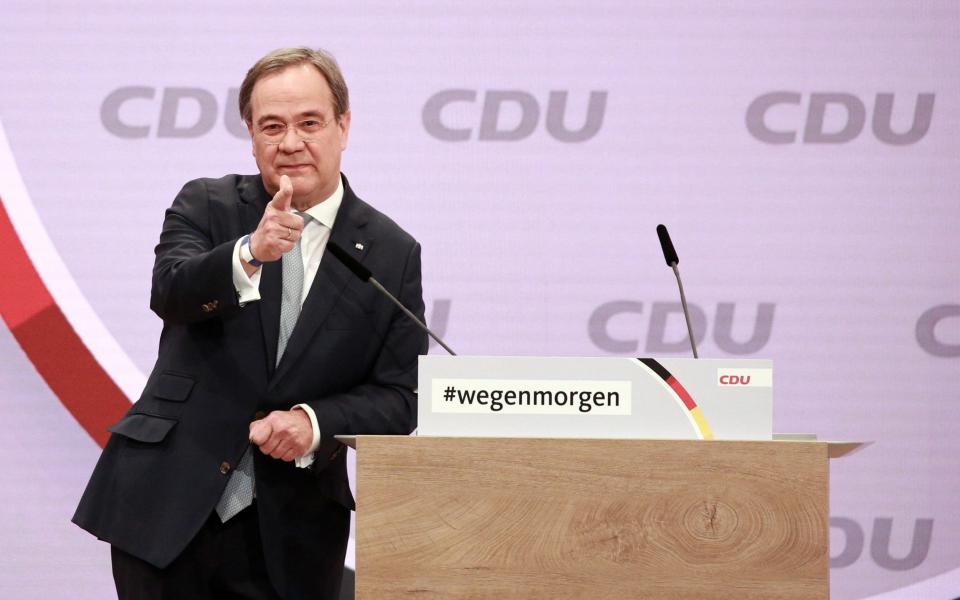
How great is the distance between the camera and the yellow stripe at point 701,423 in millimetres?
1942

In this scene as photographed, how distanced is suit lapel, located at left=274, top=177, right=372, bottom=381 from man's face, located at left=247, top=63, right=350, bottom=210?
9 centimetres

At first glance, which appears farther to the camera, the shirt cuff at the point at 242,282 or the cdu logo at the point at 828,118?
the cdu logo at the point at 828,118

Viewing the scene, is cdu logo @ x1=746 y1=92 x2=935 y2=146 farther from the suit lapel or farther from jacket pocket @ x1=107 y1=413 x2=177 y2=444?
jacket pocket @ x1=107 y1=413 x2=177 y2=444

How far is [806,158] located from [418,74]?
4.04 feet

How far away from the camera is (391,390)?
2459mm

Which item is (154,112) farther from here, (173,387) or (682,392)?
(682,392)

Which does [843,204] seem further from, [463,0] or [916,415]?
[463,0]

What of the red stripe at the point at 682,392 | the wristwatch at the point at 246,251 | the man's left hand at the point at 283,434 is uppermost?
the wristwatch at the point at 246,251

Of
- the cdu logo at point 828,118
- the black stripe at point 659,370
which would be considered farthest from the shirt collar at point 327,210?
the cdu logo at point 828,118

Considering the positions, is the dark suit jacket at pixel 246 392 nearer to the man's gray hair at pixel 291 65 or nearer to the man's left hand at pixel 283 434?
the man's left hand at pixel 283 434

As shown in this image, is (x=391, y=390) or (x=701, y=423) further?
(x=391, y=390)

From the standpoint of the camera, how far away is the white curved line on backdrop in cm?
355

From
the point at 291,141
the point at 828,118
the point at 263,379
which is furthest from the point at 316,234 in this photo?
the point at 828,118

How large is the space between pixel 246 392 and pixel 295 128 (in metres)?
0.56
